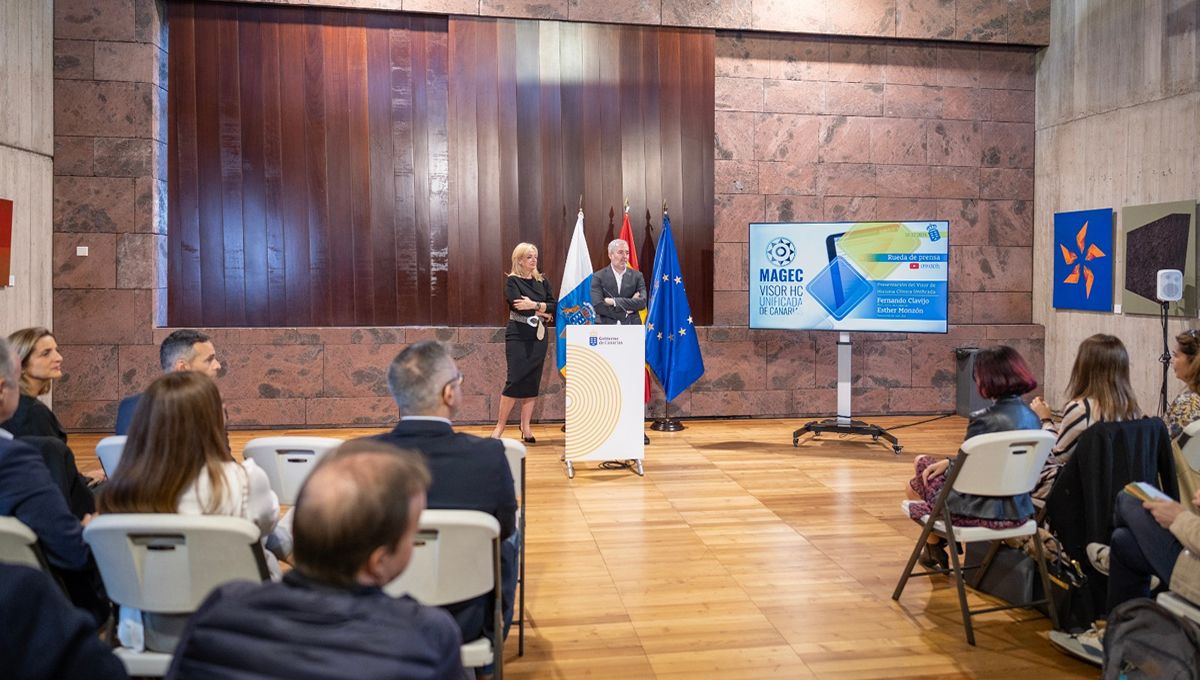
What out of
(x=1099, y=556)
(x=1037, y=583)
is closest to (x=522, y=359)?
(x=1037, y=583)

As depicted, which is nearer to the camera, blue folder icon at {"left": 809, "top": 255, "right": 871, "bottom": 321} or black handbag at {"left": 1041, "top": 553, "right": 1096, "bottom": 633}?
black handbag at {"left": 1041, "top": 553, "right": 1096, "bottom": 633}

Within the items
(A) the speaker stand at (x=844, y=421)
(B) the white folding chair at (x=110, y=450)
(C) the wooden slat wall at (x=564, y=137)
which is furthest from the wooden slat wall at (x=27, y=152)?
(A) the speaker stand at (x=844, y=421)

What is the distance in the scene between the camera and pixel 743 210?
9.26 m

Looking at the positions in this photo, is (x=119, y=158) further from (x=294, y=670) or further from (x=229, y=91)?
(x=294, y=670)

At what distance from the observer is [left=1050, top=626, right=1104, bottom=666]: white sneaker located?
3.35 metres

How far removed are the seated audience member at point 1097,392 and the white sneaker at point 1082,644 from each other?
0.65m

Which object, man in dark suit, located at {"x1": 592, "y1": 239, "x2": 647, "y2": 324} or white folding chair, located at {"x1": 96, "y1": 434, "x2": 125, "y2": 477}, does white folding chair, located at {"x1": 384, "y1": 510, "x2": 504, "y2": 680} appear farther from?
man in dark suit, located at {"x1": 592, "y1": 239, "x2": 647, "y2": 324}

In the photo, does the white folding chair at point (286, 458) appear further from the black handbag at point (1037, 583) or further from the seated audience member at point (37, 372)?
the black handbag at point (1037, 583)

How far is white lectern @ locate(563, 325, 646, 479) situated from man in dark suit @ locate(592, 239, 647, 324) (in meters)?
1.33

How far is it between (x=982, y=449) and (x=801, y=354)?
574 cm

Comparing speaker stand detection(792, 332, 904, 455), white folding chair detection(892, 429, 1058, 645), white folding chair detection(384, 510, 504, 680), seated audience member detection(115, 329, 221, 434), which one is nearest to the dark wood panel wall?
speaker stand detection(792, 332, 904, 455)

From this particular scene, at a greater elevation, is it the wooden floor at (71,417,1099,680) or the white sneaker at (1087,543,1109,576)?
the white sneaker at (1087,543,1109,576)

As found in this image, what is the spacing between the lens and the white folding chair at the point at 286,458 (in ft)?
11.3

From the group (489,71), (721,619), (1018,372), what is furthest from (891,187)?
(721,619)
